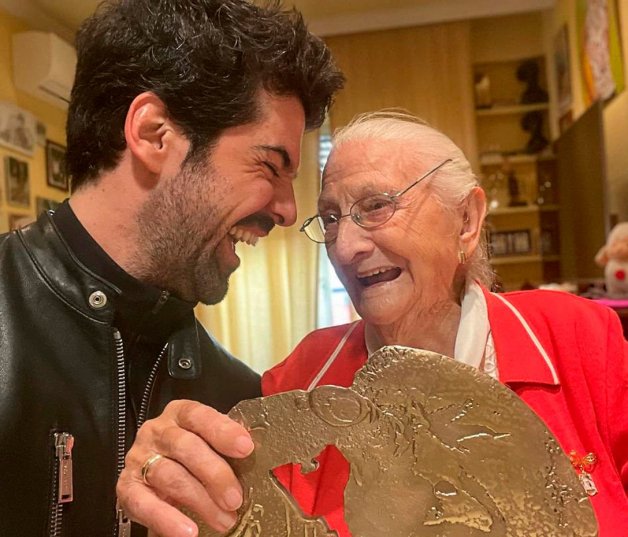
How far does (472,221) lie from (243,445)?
0.56 m

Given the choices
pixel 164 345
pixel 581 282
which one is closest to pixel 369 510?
pixel 164 345

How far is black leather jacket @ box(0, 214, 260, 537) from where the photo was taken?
2.81 ft

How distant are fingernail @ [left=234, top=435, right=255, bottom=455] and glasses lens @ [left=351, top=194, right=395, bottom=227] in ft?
1.31

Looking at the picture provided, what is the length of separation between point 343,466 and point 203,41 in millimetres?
655

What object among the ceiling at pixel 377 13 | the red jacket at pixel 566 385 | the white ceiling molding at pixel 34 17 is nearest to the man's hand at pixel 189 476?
the red jacket at pixel 566 385

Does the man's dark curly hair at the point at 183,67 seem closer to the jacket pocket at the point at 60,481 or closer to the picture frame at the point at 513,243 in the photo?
the jacket pocket at the point at 60,481

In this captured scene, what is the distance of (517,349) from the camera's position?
839 millimetres

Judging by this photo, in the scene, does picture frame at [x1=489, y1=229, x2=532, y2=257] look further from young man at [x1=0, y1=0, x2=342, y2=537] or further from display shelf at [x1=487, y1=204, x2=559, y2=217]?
young man at [x1=0, y1=0, x2=342, y2=537]

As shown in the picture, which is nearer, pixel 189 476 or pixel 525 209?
pixel 189 476

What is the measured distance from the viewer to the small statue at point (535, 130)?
427 cm

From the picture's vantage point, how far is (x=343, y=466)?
0.81 meters

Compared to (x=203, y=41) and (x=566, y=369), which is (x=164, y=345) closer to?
(x=203, y=41)

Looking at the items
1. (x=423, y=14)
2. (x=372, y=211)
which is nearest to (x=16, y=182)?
(x=423, y=14)

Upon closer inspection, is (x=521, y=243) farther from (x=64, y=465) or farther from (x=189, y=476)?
(x=189, y=476)
